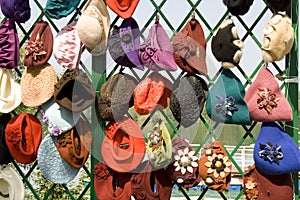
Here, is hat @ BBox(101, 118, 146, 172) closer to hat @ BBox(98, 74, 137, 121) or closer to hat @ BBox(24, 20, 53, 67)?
hat @ BBox(98, 74, 137, 121)

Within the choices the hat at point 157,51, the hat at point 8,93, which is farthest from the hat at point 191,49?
the hat at point 8,93

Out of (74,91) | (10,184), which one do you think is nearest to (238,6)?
(74,91)

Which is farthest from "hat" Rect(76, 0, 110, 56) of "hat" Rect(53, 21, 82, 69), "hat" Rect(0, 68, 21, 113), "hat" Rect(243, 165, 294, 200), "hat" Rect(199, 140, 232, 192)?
"hat" Rect(243, 165, 294, 200)

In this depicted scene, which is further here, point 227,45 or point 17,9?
point 17,9

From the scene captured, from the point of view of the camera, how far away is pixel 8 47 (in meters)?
1.60

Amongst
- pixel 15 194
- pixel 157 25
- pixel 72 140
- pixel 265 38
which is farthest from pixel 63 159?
pixel 265 38

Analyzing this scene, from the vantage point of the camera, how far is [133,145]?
1.52 meters

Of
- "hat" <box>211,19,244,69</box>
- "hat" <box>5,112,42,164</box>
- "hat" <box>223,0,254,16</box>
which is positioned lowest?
"hat" <box>5,112,42,164</box>

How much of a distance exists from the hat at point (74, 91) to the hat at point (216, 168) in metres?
0.33

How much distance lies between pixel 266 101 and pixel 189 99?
7.3 inches

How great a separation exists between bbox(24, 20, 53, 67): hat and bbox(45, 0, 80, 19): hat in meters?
0.06

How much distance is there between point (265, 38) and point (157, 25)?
27 centimetres

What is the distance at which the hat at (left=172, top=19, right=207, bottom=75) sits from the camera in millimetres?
1460

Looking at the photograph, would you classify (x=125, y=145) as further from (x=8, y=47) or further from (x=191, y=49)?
(x=8, y=47)
